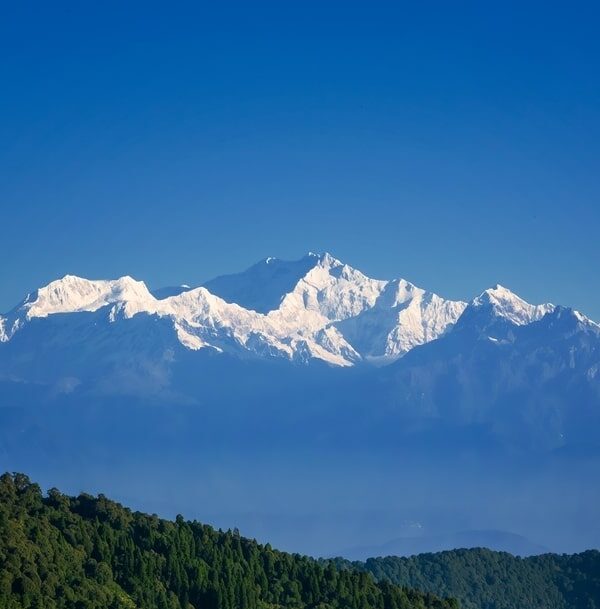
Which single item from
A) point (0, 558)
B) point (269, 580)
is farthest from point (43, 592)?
point (269, 580)

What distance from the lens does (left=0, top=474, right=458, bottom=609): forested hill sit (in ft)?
461

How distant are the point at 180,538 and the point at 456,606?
38579 millimetres

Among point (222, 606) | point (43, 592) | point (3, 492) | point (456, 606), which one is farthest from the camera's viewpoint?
point (456, 606)

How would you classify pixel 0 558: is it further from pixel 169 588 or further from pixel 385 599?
pixel 385 599

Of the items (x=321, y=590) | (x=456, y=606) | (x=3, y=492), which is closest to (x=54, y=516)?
(x=3, y=492)

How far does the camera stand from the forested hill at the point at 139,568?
461 feet

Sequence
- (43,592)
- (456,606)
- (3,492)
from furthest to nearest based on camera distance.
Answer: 1. (456,606)
2. (3,492)
3. (43,592)

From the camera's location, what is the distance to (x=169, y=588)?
155m

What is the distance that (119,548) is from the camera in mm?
157125

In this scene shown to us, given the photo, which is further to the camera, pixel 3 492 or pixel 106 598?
pixel 3 492

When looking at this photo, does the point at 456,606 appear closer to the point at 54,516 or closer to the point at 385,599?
the point at 385,599

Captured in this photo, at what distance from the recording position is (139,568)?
15325cm

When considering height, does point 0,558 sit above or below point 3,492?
below

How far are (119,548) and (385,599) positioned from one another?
111 feet
